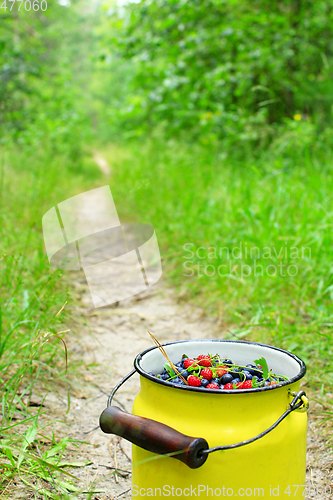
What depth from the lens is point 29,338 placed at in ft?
4.54

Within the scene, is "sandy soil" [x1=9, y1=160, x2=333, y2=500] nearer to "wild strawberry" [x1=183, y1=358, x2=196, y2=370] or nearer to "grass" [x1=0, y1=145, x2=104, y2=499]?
"grass" [x1=0, y1=145, x2=104, y2=499]

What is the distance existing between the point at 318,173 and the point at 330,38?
184cm

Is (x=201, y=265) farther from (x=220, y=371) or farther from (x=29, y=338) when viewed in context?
(x=220, y=371)

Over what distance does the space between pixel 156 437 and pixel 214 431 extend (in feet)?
0.37

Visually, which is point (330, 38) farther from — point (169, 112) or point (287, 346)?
point (287, 346)

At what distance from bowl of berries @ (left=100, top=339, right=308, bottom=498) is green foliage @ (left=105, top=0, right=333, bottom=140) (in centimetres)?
322

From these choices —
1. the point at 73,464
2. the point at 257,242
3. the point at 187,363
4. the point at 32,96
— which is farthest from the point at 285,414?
the point at 32,96

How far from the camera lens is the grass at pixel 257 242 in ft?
5.61

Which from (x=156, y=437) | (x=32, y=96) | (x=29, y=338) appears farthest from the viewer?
(x=32, y=96)

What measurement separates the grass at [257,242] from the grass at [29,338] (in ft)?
2.52

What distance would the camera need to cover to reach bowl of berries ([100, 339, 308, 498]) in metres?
0.73

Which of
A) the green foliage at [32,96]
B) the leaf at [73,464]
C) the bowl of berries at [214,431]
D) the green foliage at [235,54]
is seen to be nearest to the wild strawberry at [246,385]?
the bowl of berries at [214,431]

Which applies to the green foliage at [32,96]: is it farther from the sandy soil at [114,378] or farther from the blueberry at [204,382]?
the blueberry at [204,382]

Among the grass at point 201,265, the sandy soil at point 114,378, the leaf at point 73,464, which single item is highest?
the grass at point 201,265
